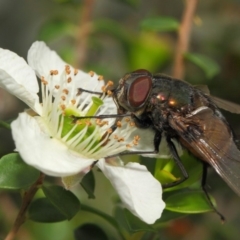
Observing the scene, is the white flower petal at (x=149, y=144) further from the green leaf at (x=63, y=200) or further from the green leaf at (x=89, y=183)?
the green leaf at (x=63, y=200)

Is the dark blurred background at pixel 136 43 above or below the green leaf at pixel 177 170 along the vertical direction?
below

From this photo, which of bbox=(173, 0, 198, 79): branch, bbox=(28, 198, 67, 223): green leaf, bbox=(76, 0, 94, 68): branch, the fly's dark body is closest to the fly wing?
the fly's dark body

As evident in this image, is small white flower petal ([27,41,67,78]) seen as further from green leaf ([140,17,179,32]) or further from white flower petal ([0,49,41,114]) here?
green leaf ([140,17,179,32])

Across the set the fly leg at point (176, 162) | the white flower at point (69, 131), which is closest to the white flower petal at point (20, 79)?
the white flower at point (69, 131)

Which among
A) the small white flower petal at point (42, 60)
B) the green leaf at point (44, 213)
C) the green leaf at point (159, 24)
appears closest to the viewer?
the green leaf at point (44, 213)

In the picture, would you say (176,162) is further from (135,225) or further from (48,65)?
(48,65)

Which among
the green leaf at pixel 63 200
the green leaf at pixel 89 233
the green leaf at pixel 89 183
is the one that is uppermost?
the green leaf at pixel 63 200

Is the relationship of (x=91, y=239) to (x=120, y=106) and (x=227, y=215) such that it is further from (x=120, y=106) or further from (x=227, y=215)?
(x=227, y=215)

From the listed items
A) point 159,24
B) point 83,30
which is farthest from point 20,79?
point 83,30
